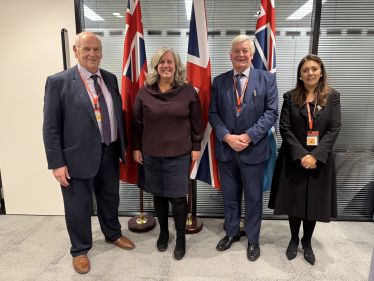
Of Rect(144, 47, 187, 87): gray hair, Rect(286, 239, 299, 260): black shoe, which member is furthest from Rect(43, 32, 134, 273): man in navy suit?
Rect(286, 239, 299, 260): black shoe

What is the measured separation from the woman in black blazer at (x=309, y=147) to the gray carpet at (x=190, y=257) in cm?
26

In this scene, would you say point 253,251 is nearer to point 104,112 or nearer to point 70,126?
point 104,112

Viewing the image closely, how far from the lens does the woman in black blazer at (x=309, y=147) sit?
1.90 meters

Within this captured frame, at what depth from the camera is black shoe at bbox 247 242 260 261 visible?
2131 mm

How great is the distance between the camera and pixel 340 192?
9.53ft

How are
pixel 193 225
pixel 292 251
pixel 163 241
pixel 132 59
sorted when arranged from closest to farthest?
1. pixel 292 251
2. pixel 163 241
3. pixel 132 59
4. pixel 193 225

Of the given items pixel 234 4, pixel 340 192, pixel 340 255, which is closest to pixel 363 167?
pixel 340 192

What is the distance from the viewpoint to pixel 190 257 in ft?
7.14

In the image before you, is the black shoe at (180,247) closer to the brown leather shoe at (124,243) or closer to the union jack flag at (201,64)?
the brown leather shoe at (124,243)

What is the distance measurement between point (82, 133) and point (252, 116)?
1.32 m

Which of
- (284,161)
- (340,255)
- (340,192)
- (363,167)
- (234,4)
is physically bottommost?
(340,255)

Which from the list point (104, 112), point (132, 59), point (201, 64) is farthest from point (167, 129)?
point (132, 59)

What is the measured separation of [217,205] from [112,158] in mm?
1489

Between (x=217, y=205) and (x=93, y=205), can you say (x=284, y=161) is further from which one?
(x=93, y=205)
